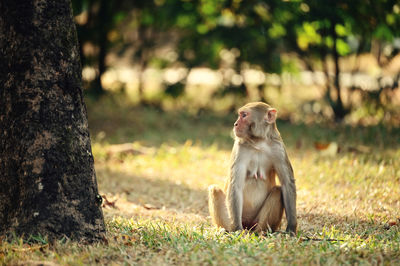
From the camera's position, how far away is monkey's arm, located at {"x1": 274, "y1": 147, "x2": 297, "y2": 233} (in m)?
4.20

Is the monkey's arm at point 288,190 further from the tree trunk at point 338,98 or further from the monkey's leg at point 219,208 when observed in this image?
the tree trunk at point 338,98

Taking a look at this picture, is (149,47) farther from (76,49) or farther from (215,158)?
(76,49)

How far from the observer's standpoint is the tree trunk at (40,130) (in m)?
3.51

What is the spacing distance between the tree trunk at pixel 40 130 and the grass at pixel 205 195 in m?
0.19

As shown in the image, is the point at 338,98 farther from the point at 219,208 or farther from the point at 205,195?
the point at 219,208

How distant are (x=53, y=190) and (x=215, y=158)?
168 inches

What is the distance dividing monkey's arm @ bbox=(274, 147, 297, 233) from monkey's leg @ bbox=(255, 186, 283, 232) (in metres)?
0.07

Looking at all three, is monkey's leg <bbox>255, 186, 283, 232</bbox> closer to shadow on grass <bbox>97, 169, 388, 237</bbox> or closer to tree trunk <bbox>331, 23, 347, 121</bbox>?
shadow on grass <bbox>97, 169, 388, 237</bbox>

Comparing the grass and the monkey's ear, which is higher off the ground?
the monkey's ear

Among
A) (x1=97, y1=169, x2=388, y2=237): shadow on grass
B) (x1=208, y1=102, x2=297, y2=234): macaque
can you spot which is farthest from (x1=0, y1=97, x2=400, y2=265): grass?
(x1=208, y1=102, x2=297, y2=234): macaque

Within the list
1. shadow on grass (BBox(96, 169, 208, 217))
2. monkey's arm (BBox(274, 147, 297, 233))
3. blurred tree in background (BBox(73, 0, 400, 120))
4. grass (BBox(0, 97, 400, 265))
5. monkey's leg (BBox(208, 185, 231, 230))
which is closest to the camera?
grass (BBox(0, 97, 400, 265))

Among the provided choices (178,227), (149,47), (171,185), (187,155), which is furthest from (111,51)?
(178,227)

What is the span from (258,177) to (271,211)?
303 mm

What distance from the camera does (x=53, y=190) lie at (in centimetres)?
352
